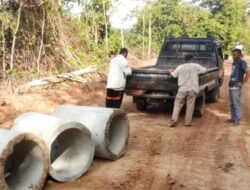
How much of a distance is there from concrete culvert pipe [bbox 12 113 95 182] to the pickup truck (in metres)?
3.79

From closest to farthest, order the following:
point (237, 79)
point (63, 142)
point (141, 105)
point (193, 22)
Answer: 1. point (63, 142)
2. point (237, 79)
3. point (141, 105)
4. point (193, 22)

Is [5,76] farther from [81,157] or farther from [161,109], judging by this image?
[81,157]

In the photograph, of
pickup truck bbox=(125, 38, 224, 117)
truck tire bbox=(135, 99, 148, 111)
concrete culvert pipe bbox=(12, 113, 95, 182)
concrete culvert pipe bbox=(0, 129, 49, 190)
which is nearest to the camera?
concrete culvert pipe bbox=(0, 129, 49, 190)

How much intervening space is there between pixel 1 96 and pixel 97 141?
5.81 meters

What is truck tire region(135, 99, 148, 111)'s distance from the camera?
10673mm

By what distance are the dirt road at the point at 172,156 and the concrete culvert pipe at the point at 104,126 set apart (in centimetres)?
21

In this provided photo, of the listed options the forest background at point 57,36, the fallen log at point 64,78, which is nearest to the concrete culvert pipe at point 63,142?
the fallen log at point 64,78

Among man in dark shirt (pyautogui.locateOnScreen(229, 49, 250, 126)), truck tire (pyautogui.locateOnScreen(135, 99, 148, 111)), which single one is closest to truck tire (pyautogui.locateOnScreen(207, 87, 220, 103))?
truck tire (pyautogui.locateOnScreen(135, 99, 148, 111))

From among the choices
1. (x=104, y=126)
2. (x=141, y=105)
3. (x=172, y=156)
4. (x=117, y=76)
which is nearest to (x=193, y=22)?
(x=141, y=105)

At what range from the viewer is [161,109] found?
1120 centimetres

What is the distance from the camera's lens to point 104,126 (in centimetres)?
630

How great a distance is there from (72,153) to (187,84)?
147 inches

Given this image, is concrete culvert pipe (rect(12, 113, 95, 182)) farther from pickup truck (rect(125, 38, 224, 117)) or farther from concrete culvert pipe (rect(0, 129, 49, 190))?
pickup truck (rect(125, 38, 224, 117))

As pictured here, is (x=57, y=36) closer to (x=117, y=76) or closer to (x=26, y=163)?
(x=117, y=76)
